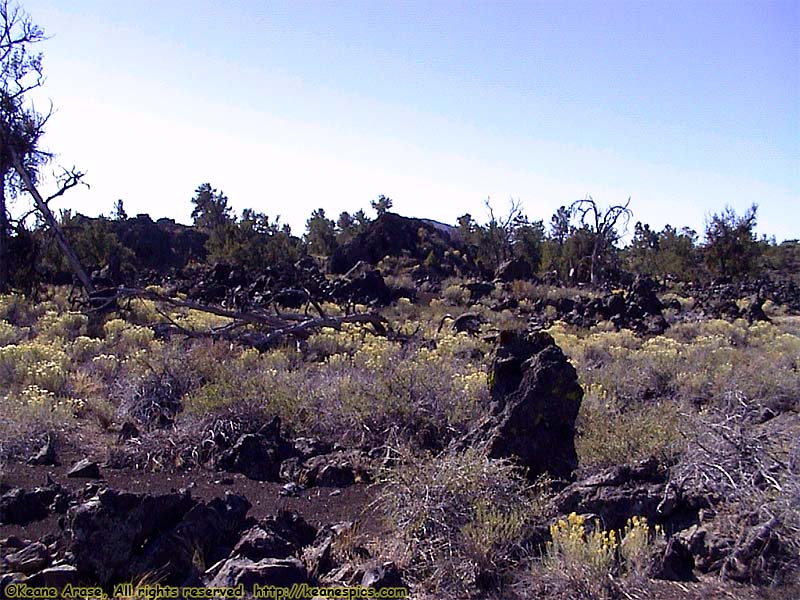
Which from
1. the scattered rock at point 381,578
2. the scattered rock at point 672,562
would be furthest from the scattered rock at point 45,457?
the scattered rock at point 672,562

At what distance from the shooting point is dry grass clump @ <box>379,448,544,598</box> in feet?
14.6

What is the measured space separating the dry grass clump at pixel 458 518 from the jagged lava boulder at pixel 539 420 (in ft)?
1.36

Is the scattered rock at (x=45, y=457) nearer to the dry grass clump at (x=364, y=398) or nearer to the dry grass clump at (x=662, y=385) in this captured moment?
the dry grass clump at (x=364, y=398)

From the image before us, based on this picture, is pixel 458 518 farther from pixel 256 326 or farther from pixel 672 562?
pixel 256 326

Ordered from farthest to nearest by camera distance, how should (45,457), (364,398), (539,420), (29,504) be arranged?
(364,398)
(45,457)
(539,420)
(29,504)

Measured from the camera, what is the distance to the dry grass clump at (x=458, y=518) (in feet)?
14.6

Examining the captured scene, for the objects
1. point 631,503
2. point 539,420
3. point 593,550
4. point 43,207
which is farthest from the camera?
point 43,207

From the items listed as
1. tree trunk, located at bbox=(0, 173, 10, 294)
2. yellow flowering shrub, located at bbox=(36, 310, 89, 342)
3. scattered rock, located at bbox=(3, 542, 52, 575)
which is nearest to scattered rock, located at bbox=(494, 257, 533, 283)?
tree trunk, located at bbox=(0, 173, 10, 294)

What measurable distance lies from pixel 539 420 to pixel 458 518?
152 cm

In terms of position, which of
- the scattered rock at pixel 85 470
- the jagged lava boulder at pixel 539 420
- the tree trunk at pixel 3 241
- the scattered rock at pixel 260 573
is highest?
the tree trunk at pixel 3 241

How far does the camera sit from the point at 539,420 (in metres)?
6.11

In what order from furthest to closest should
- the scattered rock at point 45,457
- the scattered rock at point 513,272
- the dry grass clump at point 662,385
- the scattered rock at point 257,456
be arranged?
the scattered rock at point 513,272 < the scattered rock at point 45,457 < the scattered rock at point 257,456 < the dry grass clump at point 662,385

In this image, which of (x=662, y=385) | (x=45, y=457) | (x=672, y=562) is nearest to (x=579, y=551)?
(x=672, y=562)

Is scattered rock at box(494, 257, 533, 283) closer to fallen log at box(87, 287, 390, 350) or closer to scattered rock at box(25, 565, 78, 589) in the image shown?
fallen log at box(87, 287, 390, 350)
